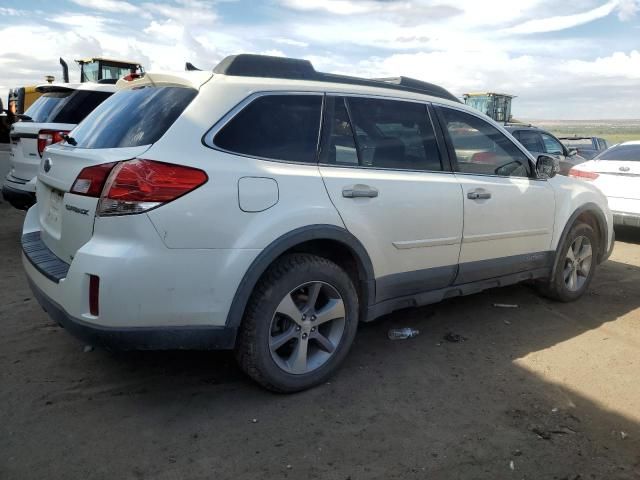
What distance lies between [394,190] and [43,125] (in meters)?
4.71

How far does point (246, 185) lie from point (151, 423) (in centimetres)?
132

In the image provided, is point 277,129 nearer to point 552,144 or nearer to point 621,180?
point 621,180

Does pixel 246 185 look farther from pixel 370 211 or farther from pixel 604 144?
pixel 604 144

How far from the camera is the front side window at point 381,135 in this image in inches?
132

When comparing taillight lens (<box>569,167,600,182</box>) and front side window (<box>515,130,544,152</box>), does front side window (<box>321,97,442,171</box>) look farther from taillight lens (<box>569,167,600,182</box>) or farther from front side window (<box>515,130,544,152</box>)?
front side window (<box>515,130,544,152</box>)

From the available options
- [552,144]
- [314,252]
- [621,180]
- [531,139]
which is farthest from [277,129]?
[552,144]

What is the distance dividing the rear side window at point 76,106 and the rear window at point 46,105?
7 cm

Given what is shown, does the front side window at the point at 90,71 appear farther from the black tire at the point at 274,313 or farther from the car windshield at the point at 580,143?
the black tire at the point at 274,313

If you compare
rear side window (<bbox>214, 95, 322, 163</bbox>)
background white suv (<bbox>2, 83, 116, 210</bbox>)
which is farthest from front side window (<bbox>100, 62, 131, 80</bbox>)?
rear side window (<bbox>214, 95, 322, 163</bbox>)

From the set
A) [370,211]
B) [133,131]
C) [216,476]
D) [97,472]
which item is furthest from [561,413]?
[133,131]

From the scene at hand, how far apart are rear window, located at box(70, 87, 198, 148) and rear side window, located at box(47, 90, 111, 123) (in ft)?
11.2

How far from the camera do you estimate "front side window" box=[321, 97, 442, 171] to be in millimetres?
3361

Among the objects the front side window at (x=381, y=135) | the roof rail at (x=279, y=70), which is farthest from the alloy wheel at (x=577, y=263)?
the roof rail at (x=279, y=70)

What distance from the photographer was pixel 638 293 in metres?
5.48
